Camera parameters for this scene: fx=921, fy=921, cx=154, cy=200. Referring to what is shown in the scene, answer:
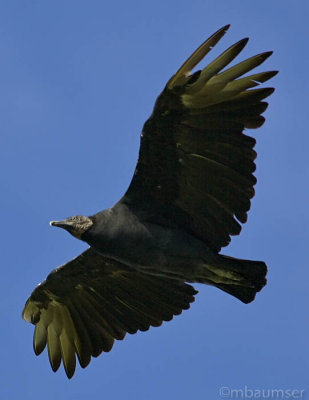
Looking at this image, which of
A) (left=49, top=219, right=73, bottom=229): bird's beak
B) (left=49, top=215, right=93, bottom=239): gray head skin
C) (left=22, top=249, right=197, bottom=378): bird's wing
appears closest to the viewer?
(left=49, top=215, right=93, bottom=239): gray head skin

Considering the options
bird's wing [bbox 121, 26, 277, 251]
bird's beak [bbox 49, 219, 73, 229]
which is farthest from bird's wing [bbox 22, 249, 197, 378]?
bird's wing [bbox 121, 26, 277, 251]

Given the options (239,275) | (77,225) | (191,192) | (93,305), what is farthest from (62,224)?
(239,275)

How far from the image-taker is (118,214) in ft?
31.3

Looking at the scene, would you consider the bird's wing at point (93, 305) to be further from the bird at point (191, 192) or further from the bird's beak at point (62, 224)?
the bird's beak at point (62, 224)

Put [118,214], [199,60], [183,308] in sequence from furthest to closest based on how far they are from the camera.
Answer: [183,308] → [118,214] → [199,60]

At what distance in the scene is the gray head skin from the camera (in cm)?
956

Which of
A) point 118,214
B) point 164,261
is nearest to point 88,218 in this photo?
point 118,214

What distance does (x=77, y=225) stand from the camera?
9617 mm

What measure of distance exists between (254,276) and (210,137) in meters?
1.53

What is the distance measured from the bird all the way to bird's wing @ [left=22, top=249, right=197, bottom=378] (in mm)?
34

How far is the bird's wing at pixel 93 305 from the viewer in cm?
1052

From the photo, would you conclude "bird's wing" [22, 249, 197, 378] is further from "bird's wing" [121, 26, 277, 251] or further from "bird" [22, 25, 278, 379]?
"bird's wing" [121, 26, 277, 251]

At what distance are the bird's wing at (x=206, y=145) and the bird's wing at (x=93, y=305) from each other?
1168mm

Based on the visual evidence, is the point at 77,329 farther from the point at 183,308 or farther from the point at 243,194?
the point at 243,194
